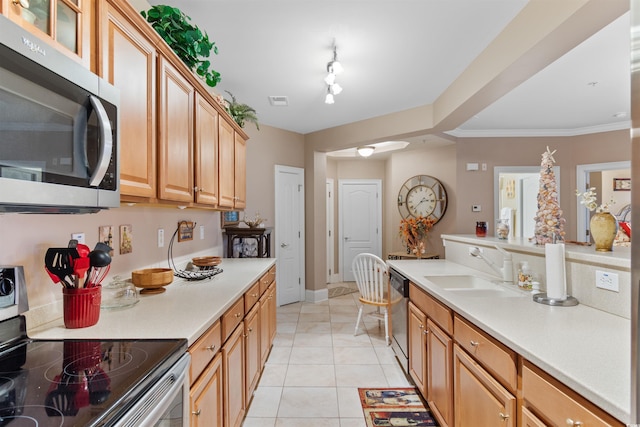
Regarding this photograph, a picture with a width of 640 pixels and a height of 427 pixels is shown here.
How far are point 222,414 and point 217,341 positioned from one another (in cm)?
39

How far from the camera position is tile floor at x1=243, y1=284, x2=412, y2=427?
2.15m

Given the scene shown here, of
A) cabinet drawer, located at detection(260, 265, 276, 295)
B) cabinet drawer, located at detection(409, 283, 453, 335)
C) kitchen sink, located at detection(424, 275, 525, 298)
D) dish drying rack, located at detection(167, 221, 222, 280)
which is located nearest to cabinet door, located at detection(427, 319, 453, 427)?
cabinet drawer, located at detection(409, 283, 453, 335)

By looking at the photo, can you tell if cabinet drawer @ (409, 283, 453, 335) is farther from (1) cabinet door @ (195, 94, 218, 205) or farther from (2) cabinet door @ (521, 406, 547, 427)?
(1) cabinet door @ (195, 94, 218, 205)

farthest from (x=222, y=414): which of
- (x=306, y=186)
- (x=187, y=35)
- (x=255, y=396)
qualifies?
(x=306, y=186)

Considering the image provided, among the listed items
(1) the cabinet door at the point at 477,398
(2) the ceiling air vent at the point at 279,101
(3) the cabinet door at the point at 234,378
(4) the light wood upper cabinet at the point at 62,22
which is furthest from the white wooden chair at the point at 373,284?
(4) the light wood upper cabinet at the point at 62,22

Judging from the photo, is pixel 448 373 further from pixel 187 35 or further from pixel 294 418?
pixel 187 35

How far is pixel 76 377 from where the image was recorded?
87 centimetres

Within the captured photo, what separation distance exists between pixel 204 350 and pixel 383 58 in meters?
2.46

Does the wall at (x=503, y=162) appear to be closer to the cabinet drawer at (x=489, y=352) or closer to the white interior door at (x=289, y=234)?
the white interior door at (x=289, y=234)

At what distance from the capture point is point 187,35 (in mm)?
1784

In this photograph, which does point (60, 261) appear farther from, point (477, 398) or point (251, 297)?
point (477, 398)

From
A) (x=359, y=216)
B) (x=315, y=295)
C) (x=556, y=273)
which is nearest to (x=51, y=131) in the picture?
(x=556, y=273)

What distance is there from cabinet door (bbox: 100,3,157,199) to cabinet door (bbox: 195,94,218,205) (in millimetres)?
539

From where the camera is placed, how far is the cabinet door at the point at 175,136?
1.59 metres
